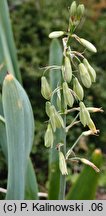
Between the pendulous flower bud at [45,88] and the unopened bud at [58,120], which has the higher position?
the pendulous flower bud at [45,88]

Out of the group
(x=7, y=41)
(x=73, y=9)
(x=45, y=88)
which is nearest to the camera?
(x=73, y=9)

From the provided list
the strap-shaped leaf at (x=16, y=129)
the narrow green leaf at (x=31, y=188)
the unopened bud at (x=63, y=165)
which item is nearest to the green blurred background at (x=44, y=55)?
the narrow green leaf at (x=31, y=188)

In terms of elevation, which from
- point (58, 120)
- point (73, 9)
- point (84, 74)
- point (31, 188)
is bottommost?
point (31, 188)

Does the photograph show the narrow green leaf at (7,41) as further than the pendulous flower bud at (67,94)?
Yes

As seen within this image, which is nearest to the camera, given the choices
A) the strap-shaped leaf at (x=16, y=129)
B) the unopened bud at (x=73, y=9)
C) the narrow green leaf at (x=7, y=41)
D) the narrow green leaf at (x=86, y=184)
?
the unopened bud at (x=73, y=9)

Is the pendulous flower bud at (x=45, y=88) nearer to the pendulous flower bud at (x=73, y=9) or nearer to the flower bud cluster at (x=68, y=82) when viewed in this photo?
the flower bud cluster at (x=68, y=82)

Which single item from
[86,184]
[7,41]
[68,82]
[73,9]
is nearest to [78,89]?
[68,82]

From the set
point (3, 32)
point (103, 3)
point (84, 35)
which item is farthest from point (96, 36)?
point (3, 32)

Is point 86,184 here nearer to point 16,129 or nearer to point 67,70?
point 16,129
